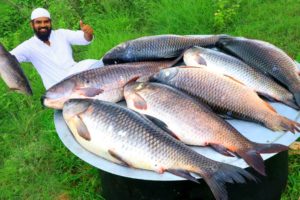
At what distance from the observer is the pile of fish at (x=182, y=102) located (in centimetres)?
271

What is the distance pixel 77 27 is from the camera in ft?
25.4

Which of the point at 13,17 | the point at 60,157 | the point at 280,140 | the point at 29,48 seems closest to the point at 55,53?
the point at 29,48

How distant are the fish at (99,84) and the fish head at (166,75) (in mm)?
161

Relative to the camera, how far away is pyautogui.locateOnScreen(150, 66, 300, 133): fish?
9.37ft

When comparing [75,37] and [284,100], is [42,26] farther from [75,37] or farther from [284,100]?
[284,100]

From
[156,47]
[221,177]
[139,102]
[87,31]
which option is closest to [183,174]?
[221,177]

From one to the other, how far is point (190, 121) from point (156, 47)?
0.95 meters

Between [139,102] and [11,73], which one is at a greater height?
[139,102]

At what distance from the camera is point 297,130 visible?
9.06ft

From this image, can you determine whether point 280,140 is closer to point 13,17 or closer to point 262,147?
point 262,147

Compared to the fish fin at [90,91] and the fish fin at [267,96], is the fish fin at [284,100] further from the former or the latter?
the fish fin at [90,91]

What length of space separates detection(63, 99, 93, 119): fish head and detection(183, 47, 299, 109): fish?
0.79 meters

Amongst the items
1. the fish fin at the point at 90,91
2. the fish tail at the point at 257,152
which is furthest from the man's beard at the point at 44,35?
the fish tail at the point at 257,152

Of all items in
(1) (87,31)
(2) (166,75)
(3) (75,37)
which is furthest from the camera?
(3) (75,37)
